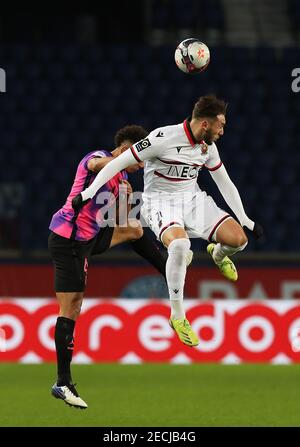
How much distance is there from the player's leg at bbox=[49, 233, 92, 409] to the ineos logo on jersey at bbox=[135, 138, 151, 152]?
982mm

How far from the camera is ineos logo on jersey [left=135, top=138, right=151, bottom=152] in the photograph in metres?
7.49

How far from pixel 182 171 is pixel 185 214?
0.34 metres

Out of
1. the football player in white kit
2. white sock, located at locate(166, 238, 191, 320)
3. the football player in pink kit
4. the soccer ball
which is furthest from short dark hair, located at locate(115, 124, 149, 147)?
white sock, located at locate(166, 238, 191, 320)

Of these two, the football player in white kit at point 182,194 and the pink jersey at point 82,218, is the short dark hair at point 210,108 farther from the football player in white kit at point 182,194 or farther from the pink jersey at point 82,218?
the pink jersey at point 82,218

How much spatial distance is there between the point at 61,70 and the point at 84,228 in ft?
27.2

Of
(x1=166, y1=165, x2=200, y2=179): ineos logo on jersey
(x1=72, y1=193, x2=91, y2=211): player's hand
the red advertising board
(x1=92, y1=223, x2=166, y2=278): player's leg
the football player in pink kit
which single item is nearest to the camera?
(x1=72, y1=193, x2=91, y2=211): player's hand

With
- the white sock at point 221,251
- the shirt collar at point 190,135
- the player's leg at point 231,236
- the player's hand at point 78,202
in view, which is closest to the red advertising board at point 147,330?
the white sock at point 221,251

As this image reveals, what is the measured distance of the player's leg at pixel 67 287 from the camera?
7957 mm

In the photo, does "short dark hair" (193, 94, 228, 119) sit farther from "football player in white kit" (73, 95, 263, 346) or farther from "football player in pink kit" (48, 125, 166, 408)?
"football player in pink kit" (48, 125, 166, 408)

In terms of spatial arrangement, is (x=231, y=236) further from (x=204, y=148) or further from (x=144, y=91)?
(x=144, y=91)

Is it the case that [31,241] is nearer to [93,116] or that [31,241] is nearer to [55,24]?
[93,116]

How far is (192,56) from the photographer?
7.62 m

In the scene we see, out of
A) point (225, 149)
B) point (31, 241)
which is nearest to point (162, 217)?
point (31, 241)

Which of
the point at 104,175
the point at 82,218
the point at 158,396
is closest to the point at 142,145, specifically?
the point at 104,175
